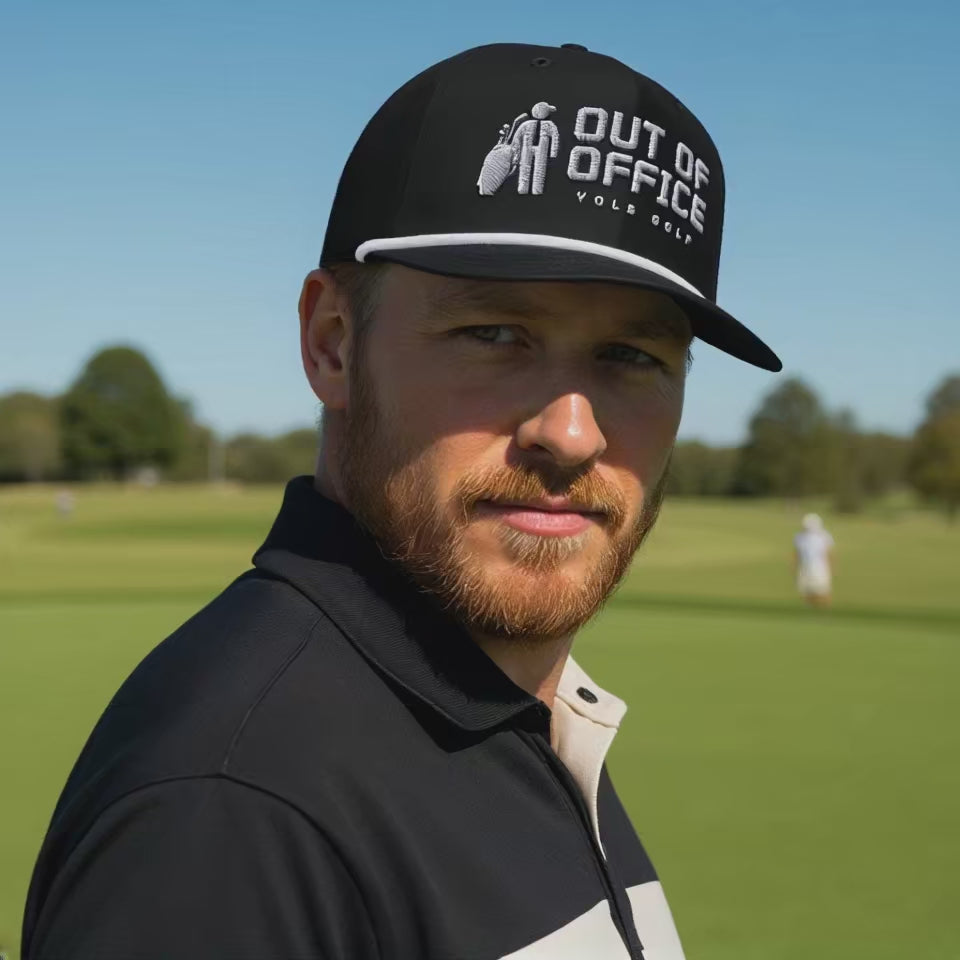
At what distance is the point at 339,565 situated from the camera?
166 centimetres

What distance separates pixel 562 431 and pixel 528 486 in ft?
0.29

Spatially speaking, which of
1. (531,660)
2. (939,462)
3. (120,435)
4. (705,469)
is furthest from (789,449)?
(531,660)

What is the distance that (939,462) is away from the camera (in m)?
71.3

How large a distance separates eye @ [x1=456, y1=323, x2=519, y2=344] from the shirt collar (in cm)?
32

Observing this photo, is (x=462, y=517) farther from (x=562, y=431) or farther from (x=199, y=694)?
(x=199, y=694)

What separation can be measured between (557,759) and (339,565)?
0.43 m

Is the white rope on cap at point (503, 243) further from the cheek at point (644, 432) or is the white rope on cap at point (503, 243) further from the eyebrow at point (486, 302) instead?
the cheek at point (644, 432)

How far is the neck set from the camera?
1.76 metres

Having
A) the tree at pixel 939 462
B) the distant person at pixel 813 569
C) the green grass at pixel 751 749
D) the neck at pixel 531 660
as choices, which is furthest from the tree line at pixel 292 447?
the neck at pixel 531 660

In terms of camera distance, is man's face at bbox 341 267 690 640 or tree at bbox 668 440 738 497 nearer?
man's face at bbox 341 267 690 640

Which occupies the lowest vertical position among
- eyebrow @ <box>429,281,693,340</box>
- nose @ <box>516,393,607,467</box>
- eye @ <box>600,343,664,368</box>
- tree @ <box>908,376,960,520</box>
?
nose @ <box>516,393,607,467</box>

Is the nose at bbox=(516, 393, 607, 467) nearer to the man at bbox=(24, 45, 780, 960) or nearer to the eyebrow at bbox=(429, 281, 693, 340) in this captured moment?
the man at bbox=(24, 45, 780, 960)

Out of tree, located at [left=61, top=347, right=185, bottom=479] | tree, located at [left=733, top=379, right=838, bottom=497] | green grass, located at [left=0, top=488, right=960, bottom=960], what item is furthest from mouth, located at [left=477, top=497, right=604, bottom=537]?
tree, located at [left=61, top=347, right=185, bottom=479]

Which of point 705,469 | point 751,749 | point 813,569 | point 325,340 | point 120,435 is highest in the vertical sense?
point 705,469
